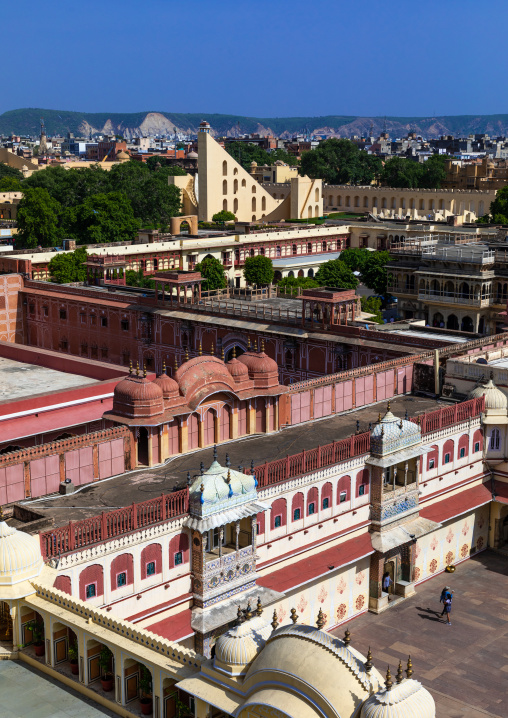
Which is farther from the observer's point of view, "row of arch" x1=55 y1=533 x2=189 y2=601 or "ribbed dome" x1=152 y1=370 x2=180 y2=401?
"ribbed dome" x1=152 y1=370 x2=180 y2=401

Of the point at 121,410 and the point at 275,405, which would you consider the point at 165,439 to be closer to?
the point at 121,410

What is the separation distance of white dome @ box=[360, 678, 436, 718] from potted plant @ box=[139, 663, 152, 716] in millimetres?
4305

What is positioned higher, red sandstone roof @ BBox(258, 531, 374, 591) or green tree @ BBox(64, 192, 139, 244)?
green tree @ BBox(64, 192, 139, 244)

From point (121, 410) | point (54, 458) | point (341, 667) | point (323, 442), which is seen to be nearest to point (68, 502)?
point (54, 458)

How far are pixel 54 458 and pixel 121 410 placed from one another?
9.54 ft

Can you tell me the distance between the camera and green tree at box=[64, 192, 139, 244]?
82.1 metres

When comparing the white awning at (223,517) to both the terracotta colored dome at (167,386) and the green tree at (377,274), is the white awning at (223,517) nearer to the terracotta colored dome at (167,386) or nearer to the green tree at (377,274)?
the terracotta colored dome at (167,386)

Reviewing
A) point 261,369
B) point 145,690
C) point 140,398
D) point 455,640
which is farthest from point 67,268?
point 145,690

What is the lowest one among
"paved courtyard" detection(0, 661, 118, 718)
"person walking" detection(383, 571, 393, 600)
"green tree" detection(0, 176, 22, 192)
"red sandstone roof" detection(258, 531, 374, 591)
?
"person walking" detection(383, 571, 393, 600)

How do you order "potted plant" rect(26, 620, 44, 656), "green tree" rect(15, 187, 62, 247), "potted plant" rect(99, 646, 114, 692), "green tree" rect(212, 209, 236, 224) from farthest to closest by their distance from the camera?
"green tree" rect(212, 209, 236, 224) < "green tree" rect(15, 187, 62, 247) < "potted plant" rect(26, 620, 44, 656) < "potted plant" rect(99, 646, 114, 692)

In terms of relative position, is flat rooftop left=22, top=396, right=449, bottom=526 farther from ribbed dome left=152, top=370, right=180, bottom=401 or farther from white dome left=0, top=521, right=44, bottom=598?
white dome left=0, top=521, right=44, bottom=598

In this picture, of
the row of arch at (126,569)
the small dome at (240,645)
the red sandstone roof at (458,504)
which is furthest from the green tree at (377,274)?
the small dome at (240,645)

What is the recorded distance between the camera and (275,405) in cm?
2961

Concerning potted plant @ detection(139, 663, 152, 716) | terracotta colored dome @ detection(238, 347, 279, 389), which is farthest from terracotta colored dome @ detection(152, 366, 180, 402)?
potted plant @ detection(139, 663, 152, 716)
